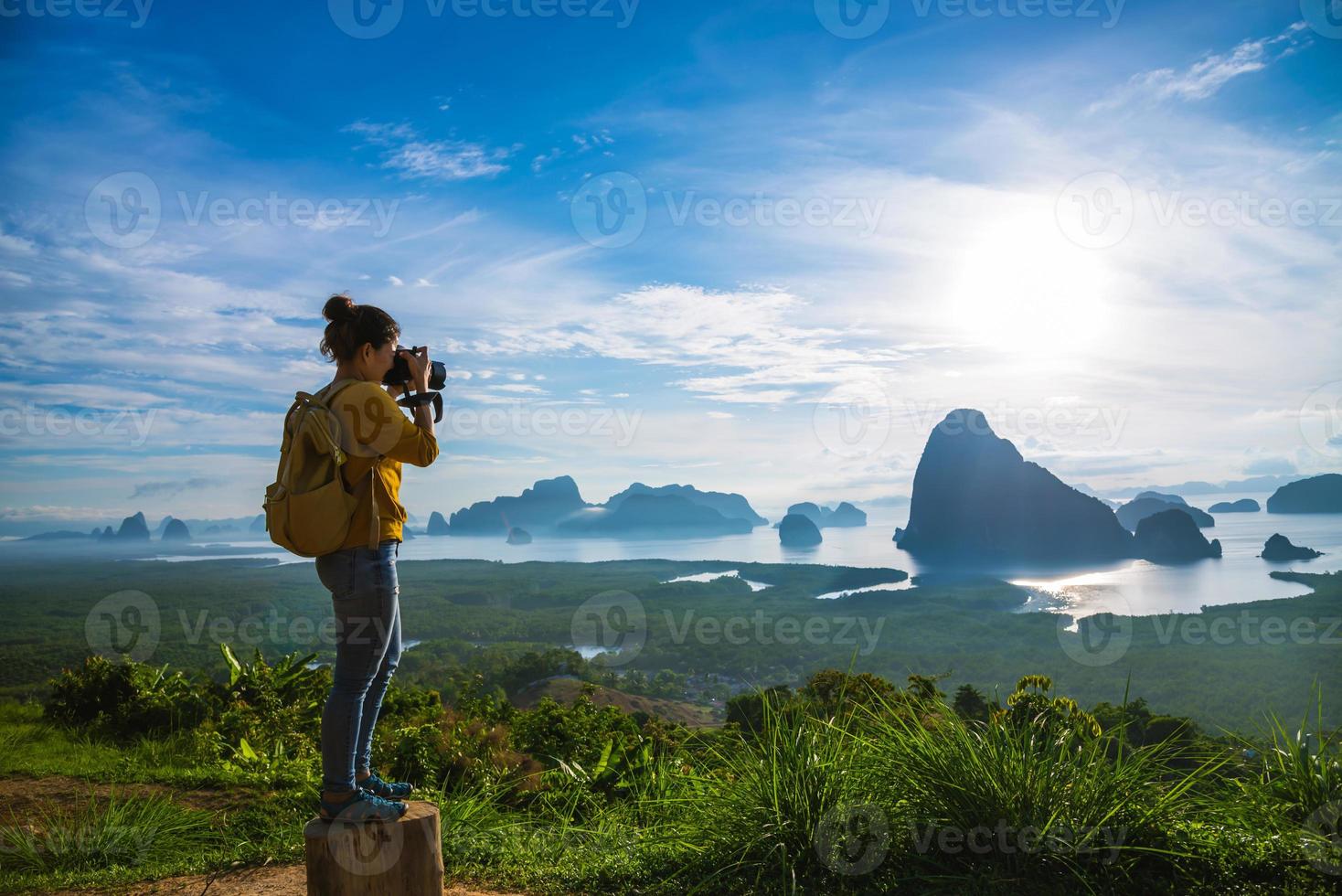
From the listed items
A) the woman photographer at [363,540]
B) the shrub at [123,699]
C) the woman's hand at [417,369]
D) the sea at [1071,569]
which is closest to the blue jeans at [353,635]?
the woman photographer at [363,540]

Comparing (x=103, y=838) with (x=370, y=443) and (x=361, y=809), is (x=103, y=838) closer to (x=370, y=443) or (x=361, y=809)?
(x=361, y=809)

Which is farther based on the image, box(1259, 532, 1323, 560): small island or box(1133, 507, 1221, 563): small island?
box(1133, 507, 1221, 563): small island

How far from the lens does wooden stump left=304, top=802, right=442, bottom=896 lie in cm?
296

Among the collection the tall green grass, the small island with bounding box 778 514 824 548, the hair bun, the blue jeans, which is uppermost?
the hair bun

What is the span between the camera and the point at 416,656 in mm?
36375

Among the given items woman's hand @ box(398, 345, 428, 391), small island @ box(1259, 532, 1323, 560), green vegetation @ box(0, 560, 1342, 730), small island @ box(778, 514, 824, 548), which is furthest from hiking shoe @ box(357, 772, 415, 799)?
small island @ box(778, 514, 824, 548)

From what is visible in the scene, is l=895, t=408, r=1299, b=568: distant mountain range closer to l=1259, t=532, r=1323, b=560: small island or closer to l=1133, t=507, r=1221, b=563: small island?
l=1133, t=507, r=1221, b=563: small island

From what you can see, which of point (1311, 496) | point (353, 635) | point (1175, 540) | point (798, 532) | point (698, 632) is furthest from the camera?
point (798, 532)

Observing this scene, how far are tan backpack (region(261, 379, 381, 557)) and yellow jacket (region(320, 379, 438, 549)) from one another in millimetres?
24

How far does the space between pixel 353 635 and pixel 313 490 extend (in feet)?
1.90

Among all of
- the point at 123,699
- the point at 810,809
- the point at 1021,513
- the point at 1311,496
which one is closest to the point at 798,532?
the point at 1021,513

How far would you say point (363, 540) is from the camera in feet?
9.89

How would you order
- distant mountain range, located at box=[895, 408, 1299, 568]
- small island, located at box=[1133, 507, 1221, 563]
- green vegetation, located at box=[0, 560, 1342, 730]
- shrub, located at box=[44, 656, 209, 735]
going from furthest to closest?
distant mountain range, located at box=[895, 408, 1299, 568] → small island, located at box=[1133, 507, 1221, 563] → green vegetation, located at box=[0, 560, 1342, 730] → shrub, located at box=[44, 656, 209, 735]

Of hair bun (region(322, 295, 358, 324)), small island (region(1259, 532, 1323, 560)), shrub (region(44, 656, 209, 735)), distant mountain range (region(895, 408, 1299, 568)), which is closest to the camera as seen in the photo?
hair bun (region(322, 295, 358, 324))
